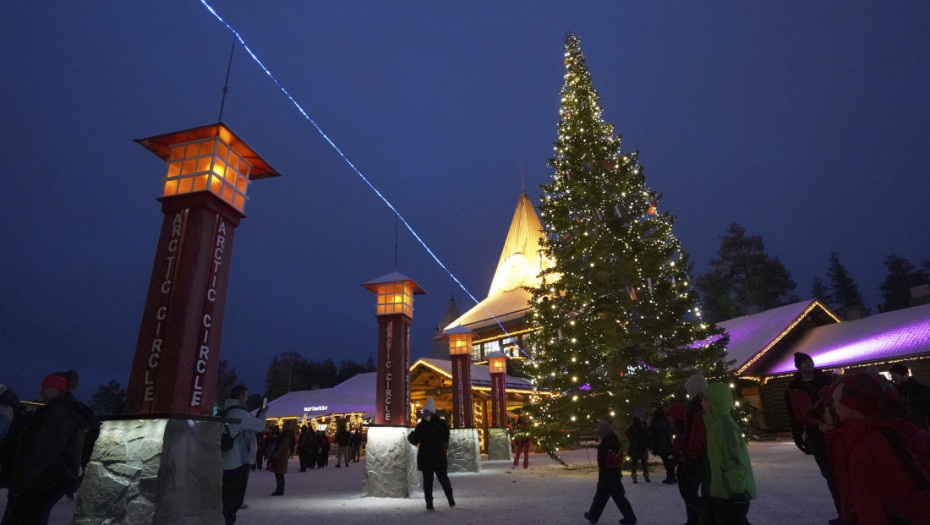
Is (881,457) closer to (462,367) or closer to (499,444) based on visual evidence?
(462,367)

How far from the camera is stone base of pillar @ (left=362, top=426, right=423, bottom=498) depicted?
33.0 ft

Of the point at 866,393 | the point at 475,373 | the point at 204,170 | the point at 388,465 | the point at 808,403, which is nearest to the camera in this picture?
the point at 866,393

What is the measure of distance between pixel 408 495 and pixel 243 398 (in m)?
5.16

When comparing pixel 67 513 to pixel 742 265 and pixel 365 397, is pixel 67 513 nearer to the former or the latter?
pixel 365 397

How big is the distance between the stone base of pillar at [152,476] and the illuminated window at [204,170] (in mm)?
2779

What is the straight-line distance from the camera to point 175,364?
5535 millimetres

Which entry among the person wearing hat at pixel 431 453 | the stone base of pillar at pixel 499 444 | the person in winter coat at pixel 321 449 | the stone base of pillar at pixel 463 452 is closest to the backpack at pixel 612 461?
the person wearing hat at pixel 431 453

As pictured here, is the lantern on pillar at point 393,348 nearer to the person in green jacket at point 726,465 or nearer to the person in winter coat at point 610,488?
the person in winter coat at point 610,488

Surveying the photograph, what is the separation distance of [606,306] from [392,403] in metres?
6.33

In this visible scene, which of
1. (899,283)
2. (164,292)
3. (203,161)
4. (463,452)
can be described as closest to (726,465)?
(164,292)

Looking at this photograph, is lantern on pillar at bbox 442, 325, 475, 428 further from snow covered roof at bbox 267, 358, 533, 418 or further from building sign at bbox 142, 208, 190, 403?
building sign at bbox 142, 208, 190, 403

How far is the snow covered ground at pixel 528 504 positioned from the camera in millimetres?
6637

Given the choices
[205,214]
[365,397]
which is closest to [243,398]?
[205,214]

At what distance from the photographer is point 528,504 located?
8.11 metres
